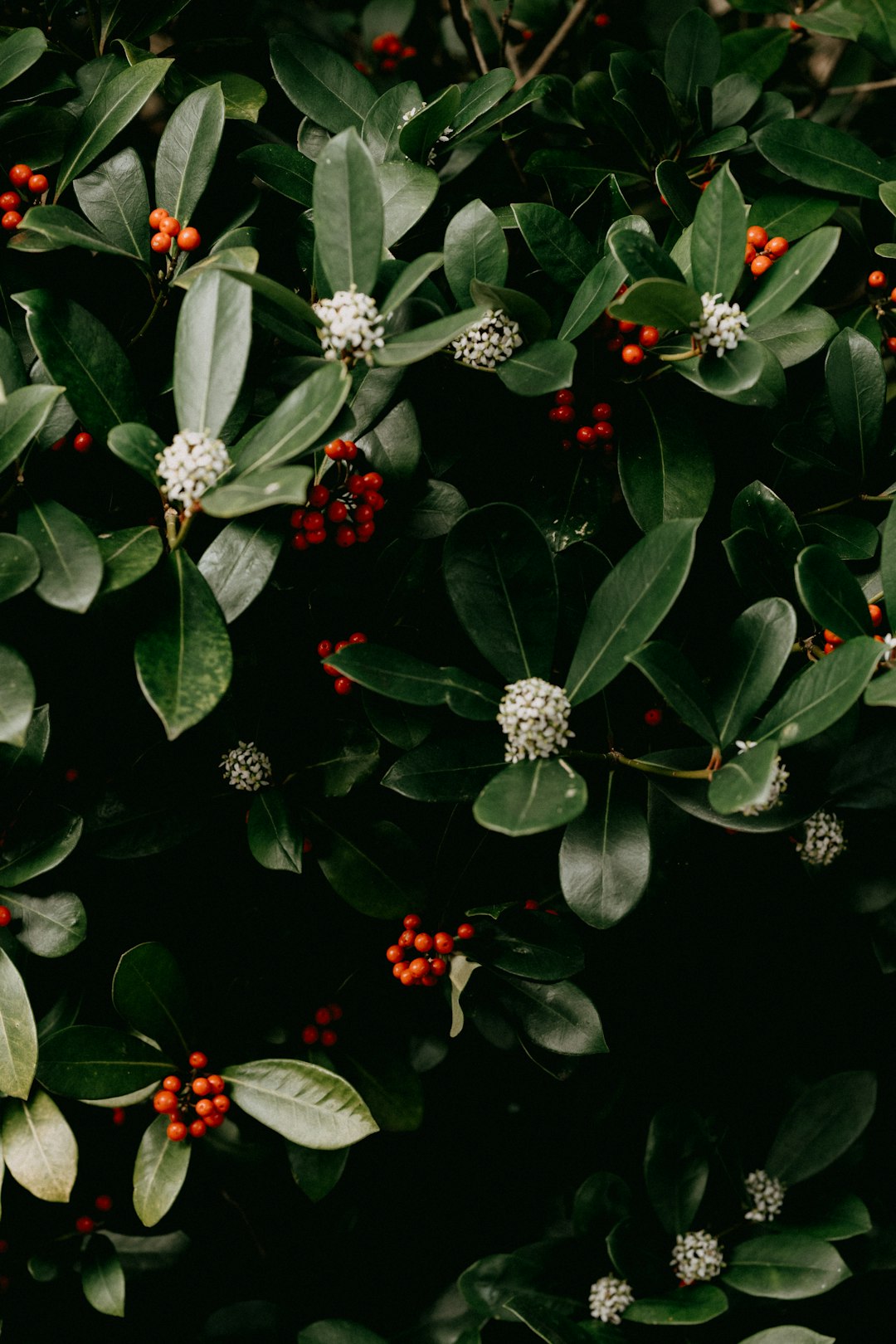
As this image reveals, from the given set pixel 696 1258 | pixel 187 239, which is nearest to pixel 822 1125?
pixel 696 1258

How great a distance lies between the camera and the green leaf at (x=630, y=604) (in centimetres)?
90

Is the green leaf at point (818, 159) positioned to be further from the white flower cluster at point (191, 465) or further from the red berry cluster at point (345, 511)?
the white flower cluster at point (191, 465)

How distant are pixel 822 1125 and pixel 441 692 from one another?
903 mm

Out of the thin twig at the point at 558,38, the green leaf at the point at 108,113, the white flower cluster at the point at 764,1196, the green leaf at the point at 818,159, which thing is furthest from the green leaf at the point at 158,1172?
the thin twig at the point at 558,38

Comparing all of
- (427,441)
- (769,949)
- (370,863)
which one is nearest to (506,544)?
(427,441)

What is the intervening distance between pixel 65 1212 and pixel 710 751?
116 cm

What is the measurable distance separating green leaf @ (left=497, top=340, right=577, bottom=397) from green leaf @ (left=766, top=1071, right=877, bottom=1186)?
1.06 m

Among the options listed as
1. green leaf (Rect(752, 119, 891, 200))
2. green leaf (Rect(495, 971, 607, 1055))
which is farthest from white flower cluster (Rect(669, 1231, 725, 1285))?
green leaf (Rect(752, 119, 891, 200))

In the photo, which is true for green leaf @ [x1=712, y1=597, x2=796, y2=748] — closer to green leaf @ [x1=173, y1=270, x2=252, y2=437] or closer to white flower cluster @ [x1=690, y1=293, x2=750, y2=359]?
white flower cluster @ [x1=690, y1=293, x2=750, y2=359]

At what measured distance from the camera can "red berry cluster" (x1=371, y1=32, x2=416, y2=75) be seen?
1.77 metres

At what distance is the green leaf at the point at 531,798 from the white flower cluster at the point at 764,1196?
80 cm

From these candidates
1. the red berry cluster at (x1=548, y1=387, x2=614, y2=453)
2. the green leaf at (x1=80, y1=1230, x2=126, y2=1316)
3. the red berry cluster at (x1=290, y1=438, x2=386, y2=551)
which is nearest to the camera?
the red berry cluster at (x1=290, y1=438, x2=386, y2=551)

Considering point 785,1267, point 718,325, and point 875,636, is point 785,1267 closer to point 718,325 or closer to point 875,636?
point 875,636

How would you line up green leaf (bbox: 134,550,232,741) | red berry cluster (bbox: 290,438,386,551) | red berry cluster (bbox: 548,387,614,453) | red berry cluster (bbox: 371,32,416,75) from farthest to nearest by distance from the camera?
red berry cluster (bbox: 371,32,416,75) < red berry cluster (bbox: 548,387,614,453) < red berry cluster (bbox: 290,438,386,551) < green leaf (bbox: 134,550,232,741)
